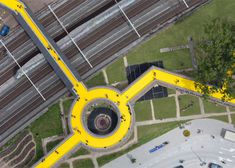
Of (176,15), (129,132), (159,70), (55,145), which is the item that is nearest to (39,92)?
(55,145)

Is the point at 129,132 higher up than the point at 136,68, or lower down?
lower down

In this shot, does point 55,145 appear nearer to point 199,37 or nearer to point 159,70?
point 159,70

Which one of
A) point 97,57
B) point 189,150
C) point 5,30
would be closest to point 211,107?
point 189,150

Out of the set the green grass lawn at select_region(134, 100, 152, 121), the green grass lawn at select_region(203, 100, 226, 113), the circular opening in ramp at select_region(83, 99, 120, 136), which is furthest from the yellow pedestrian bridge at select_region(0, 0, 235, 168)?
the green grass lawn at select_region(134, 100, 152, 121)

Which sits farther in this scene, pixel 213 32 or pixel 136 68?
pixel 136 68

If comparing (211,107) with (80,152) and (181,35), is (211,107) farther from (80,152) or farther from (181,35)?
(80,152)
